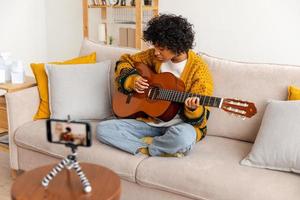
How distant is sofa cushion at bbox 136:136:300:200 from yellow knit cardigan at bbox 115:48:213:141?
16cm

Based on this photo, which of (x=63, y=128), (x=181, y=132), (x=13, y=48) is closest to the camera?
(x=63, y=128)

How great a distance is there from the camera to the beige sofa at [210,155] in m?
1.62

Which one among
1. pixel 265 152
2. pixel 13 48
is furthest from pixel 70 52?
pixel 265 152

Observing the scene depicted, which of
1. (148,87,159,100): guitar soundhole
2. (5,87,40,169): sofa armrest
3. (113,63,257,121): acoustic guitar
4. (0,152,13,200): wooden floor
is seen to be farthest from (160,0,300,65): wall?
(0,152,13,200): wooden floor

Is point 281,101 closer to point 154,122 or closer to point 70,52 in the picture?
point 154,122

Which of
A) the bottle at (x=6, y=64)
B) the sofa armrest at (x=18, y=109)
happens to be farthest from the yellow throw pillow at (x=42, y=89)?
the bottle at (x=6, y=64)

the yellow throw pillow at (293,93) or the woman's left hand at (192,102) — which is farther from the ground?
the yellow throw pillow at (293,93)

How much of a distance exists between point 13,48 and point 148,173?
2889 mm

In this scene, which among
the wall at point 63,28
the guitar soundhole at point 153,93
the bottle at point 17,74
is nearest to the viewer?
the guitar soundhole at point 153,93

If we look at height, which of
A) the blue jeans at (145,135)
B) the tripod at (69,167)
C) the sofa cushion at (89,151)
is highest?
the tripod at (69,167)

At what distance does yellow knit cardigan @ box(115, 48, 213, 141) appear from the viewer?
6.35 ft

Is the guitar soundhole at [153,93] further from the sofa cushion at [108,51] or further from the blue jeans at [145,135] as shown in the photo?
the sofa cushion at [108,51]

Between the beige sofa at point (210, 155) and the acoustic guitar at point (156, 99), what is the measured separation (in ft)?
0.82

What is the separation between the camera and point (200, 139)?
206 cm
